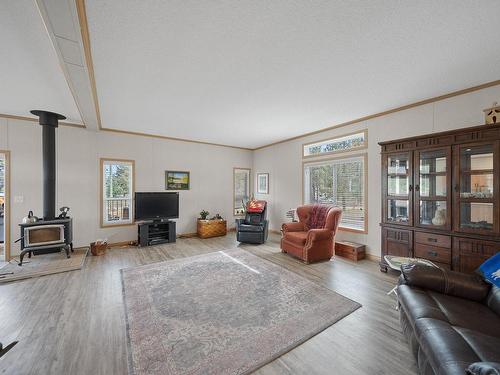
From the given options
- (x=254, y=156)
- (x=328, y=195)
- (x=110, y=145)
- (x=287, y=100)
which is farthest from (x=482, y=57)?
(x=110, y=145)

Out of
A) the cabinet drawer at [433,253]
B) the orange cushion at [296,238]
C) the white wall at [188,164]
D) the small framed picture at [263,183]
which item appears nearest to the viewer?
the cabinet drawer at [433,253]

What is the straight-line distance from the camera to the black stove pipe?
4094 millimetres

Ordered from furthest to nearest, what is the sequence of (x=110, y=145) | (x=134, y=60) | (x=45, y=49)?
(x=110, y=145) → (x=134, y=60) → (x=45, y=49)

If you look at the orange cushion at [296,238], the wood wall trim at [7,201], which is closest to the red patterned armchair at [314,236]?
the orange cushion at [296,238]

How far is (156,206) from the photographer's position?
5379 mm

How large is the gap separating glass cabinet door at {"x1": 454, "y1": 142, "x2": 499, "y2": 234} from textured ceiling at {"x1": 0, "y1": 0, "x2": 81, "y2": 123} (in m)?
4.74

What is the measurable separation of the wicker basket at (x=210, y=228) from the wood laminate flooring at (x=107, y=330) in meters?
2.55

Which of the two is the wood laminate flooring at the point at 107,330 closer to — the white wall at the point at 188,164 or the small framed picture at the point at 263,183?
the white wall at the point at 188,164

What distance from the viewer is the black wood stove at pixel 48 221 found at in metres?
3.85

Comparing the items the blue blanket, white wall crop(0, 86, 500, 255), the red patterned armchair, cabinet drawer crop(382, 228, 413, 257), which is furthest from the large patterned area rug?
white wall crop(0, 86, 500, 255)

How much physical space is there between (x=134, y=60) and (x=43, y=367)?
287cm

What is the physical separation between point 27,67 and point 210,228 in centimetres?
460

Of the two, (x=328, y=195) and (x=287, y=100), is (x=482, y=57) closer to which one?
(x=287, y=100)

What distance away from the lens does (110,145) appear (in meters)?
5.13
